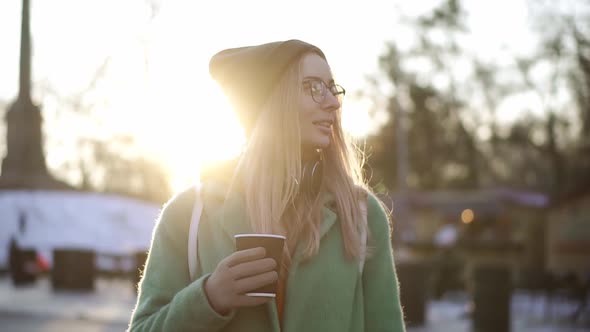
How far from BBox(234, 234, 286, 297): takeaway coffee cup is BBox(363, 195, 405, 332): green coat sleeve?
42 cm

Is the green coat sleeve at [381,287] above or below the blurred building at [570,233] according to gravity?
above

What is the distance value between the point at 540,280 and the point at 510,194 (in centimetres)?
1115

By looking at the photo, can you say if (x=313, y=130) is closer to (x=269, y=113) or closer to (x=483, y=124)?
(x=269, y=113)

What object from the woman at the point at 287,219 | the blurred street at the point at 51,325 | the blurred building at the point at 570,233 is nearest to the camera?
the woman at the point at 287,219

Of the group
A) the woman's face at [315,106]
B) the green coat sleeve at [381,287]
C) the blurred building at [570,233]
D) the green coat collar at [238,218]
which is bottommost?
the blurred building at [570,233]

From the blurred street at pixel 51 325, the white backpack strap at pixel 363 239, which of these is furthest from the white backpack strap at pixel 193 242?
the blurred street at pixel 51 325

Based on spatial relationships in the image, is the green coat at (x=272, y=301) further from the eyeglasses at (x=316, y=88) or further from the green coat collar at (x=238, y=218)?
the eyeglasses at (x=316, y=88)

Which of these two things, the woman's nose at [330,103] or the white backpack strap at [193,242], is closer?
the white backpack strap at [193,242]

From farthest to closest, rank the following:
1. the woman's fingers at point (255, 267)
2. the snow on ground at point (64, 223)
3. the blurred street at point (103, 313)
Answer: the snow on ground at point (64, 223)
the blurred street at point (103, 313)
the woman's fingers at point (255, 267)

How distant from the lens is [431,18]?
35.5 m

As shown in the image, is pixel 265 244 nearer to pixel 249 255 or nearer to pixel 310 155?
pixel 249 255

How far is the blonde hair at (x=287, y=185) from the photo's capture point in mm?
2410

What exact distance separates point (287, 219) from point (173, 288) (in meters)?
0.37

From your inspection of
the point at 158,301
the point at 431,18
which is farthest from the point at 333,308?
the point at 431,18
